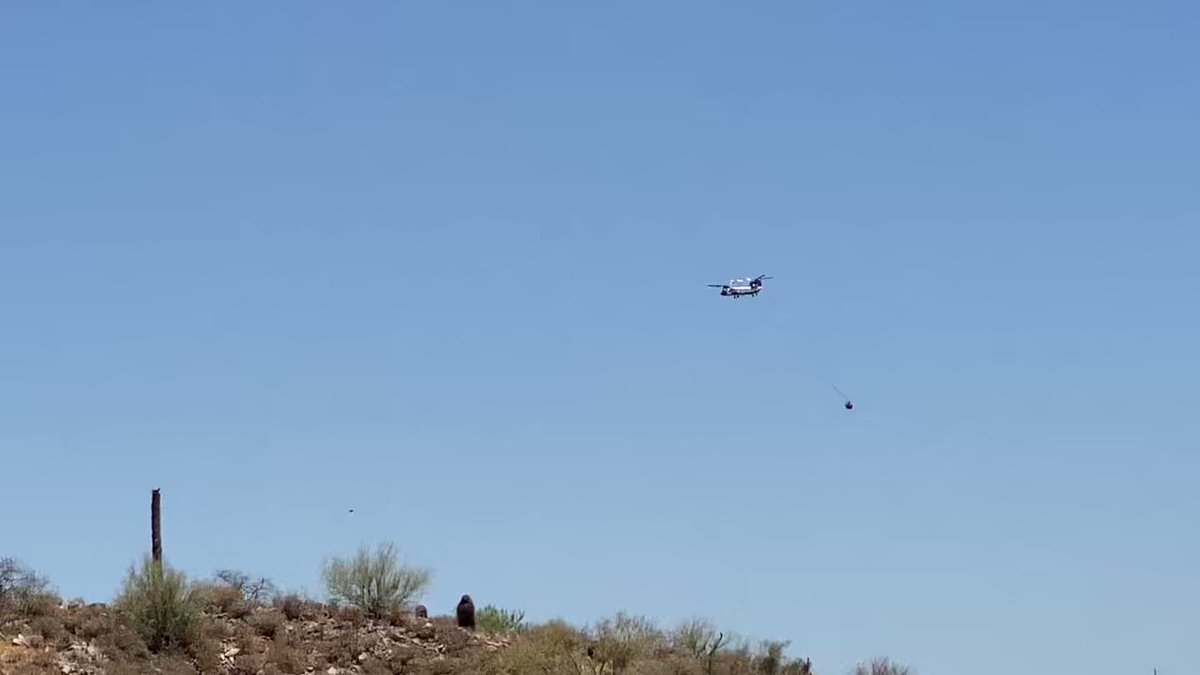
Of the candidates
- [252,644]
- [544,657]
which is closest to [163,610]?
[252,644]

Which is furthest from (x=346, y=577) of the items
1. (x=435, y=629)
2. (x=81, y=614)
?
(x=81, y=614)

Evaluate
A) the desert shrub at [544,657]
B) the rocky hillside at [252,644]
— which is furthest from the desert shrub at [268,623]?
the desert shrub at [544,657]

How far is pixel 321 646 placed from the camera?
168 feet

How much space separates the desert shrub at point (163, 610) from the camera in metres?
49.4

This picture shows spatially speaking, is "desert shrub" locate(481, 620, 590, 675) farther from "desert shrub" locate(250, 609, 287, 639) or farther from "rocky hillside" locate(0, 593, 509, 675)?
"desert shrub" locate(250, 609, 287, 639)

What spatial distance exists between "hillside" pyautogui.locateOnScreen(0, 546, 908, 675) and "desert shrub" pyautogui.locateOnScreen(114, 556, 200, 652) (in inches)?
1.5

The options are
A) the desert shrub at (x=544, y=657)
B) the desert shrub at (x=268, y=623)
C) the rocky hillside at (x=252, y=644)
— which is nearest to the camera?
the rocky hillside at (x=252, y=644)

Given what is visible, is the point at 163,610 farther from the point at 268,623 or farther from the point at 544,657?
the point at 544,657

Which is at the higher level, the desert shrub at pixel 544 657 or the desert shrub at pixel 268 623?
the desert shrub at pixel 268 623

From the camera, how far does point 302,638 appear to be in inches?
2035

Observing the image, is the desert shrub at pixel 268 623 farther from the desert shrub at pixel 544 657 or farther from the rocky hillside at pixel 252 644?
the desert shrub at pixel 544 657

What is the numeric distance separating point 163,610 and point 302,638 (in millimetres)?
4088

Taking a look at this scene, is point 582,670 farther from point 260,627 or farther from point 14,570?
point 14,570

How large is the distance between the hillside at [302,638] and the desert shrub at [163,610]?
0.04 m
